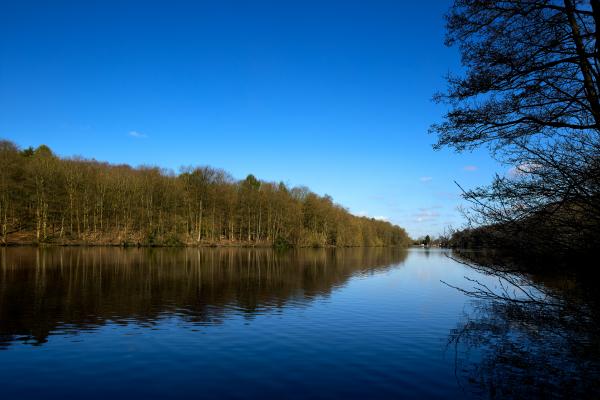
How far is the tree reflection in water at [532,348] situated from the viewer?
967cm

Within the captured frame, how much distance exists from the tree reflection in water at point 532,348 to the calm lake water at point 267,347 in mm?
67

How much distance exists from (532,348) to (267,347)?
31.5ft

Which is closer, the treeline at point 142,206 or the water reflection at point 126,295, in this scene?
the water reflection at point 126,295

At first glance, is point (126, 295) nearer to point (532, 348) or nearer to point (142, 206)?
point (532, 348)

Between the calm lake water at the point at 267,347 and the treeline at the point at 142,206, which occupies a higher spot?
the treeline at the point at 142,206

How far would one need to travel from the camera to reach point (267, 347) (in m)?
14.8

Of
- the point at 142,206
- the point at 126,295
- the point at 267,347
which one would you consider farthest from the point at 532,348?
the point at 142,206

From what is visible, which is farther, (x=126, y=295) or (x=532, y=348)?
(x=126, y=295)

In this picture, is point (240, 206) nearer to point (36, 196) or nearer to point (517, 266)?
point (36, 196)

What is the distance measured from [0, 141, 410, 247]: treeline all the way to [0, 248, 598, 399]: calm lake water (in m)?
59.6

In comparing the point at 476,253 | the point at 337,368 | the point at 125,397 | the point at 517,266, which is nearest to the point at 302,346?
the point at 337,368

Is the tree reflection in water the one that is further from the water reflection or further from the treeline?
the treeline

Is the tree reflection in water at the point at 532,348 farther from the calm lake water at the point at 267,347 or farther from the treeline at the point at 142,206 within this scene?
the treeline at the point at 142,206

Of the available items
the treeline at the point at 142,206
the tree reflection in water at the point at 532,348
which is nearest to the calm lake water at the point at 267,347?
the tree reflection in water at the point at 532,348
